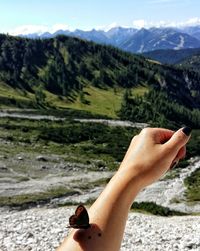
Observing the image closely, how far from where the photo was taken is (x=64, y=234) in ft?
88.2

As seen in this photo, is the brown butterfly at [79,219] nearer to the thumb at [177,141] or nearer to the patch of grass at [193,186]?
the thumb at [177,141]

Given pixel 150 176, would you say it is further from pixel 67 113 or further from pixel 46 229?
pixel 67 113

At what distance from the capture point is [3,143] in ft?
312

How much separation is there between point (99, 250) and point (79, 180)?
7162 cm

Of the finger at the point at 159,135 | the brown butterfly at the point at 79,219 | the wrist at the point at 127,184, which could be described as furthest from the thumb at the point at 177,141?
the brown butterfly at the point at 79,219

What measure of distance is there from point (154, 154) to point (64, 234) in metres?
23.9

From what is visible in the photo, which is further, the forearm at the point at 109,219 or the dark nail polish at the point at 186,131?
the dark nail polish at the point at 186,131

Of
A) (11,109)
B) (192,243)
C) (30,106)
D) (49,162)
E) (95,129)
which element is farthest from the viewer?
(30,106)

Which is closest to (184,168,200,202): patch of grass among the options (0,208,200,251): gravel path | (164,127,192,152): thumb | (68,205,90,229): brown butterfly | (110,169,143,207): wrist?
(0,208,200,251): gravel path

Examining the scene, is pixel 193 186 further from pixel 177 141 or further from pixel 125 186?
pixel 125 186

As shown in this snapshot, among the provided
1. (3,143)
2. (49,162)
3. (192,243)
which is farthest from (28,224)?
(3,143)

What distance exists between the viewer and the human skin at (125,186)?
11.0ft

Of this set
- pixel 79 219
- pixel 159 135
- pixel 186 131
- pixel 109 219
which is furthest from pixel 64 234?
pixel 79 219

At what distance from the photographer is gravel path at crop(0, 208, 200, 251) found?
81.1 ft
